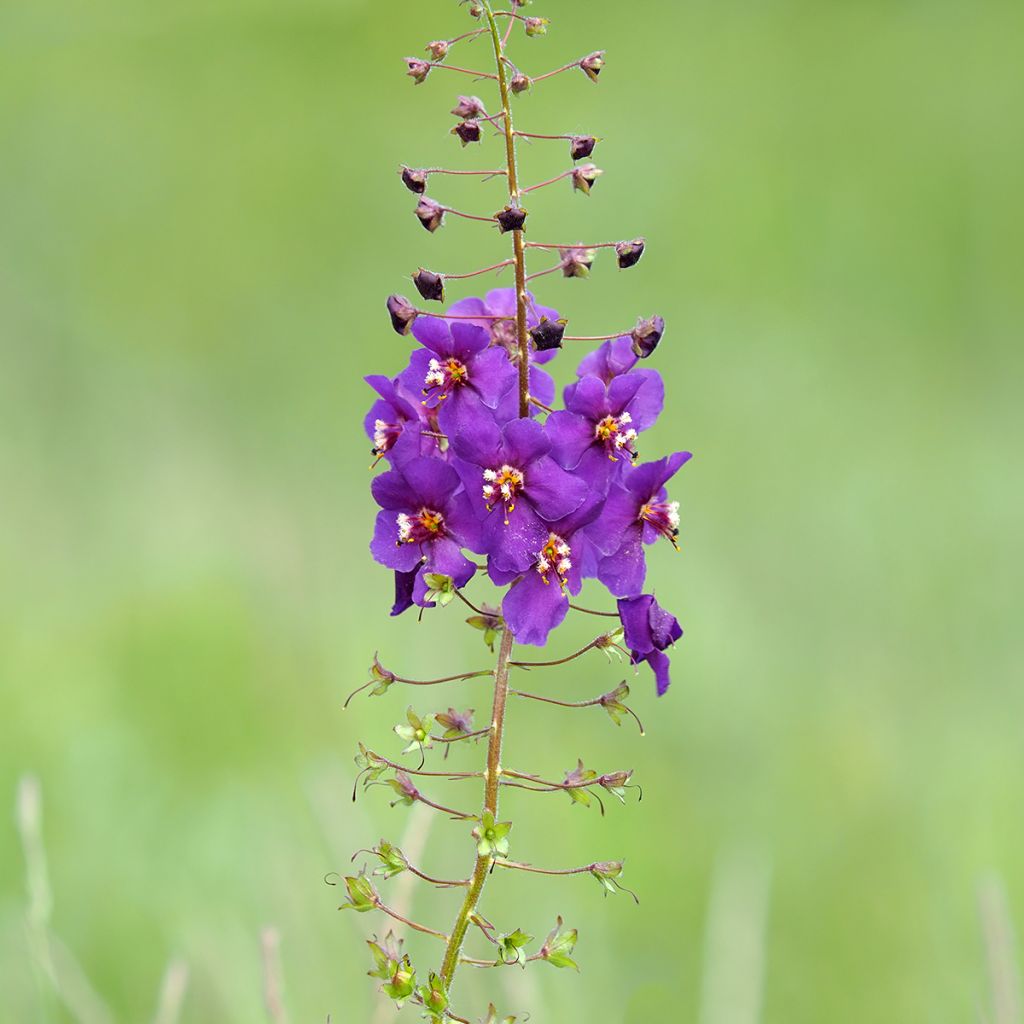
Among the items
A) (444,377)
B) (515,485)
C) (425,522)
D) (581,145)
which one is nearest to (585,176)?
(581,145)

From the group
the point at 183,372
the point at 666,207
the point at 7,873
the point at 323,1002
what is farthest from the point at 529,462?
the point at 666,207

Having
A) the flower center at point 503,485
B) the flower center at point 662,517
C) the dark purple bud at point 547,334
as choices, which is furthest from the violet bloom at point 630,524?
the dark purple bud at point 547,334

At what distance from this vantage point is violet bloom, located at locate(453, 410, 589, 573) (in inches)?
91.3

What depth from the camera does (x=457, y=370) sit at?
2.39 meters

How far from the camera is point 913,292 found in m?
10.7

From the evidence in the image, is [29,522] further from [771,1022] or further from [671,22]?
[671,22]

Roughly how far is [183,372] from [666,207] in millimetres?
4168

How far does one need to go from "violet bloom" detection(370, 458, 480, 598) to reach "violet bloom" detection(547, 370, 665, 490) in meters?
0.19

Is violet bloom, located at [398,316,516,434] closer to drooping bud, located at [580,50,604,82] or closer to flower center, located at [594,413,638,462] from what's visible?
flower center, located at [594,413,638,462]

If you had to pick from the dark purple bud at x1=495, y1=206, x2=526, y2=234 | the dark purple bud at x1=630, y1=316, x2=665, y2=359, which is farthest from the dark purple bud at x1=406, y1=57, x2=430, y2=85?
the dark purple bud at x1=630, y1=316, x2=665, y2=359

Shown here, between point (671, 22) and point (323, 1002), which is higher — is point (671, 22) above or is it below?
above

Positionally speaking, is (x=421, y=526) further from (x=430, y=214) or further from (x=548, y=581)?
(x=430, y=214)

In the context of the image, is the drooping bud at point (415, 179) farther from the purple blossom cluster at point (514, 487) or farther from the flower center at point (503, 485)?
the flower center at point (503, 485)

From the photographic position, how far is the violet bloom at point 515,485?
2318mm
